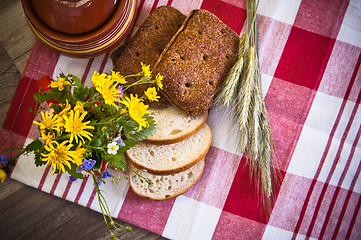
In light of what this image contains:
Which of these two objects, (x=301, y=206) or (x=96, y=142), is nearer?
(x=96, y=142)

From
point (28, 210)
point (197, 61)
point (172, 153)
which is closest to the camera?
point (197, 61)

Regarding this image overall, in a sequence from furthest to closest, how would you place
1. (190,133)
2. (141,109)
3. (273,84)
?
(273,84) → (190,133) → (141,109)

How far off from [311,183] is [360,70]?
2.07 ft

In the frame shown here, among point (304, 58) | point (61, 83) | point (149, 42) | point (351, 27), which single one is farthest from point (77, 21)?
point (351, 27)

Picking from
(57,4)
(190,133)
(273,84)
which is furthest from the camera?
(273,84)

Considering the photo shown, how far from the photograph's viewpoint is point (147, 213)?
5.12 ft

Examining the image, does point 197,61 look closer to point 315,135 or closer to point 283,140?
point 283,140

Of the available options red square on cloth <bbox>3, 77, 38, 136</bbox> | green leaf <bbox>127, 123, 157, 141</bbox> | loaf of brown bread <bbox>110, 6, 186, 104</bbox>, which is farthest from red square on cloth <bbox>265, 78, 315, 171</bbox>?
red square on cloth <bbox>3, 77, 38, 136</bbox>

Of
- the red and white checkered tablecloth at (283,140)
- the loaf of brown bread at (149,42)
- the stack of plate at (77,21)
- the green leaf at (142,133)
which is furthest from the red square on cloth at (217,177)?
the stack of plate at (77,21)

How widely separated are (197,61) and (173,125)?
0.32 metres

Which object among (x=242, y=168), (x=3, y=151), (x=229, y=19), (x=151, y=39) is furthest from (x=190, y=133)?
(x=3, y=151)

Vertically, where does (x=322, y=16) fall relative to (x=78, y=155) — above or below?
above

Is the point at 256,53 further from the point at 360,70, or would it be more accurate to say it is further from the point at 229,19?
the point at 360,70

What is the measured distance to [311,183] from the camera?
156 cm
